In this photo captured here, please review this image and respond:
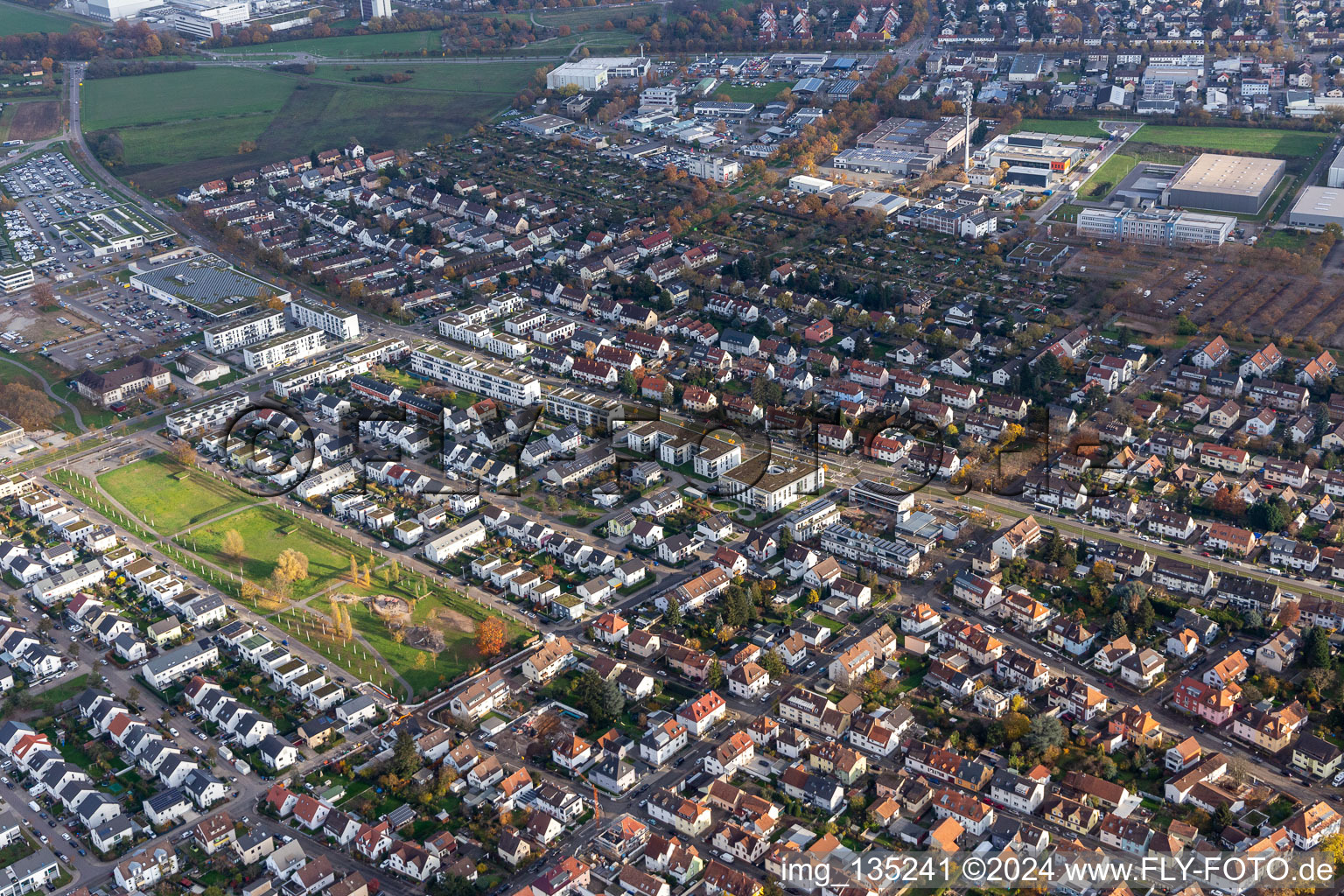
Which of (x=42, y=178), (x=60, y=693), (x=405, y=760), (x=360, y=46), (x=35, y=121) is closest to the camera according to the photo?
(x=405, y=760)

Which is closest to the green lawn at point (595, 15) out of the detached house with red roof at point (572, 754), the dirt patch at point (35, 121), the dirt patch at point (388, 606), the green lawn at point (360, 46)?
the green lawn at point (360, 46)

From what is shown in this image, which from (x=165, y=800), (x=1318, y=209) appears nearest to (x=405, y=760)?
(x=165, y=800)

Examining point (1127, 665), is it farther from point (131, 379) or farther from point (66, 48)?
point (66, 48)

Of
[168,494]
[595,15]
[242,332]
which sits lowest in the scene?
[168,494]

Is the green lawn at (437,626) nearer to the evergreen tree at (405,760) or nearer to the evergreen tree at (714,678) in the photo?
the evergreen tree at (405,760)

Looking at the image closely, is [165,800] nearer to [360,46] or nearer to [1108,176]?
[1108,176]

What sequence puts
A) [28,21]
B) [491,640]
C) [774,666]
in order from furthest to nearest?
[28,21] < [491,640] < [774,666]

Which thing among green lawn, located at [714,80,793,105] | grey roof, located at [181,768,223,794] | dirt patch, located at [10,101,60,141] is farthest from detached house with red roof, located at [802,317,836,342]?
dirt patch, located at [10,101,60,141]
